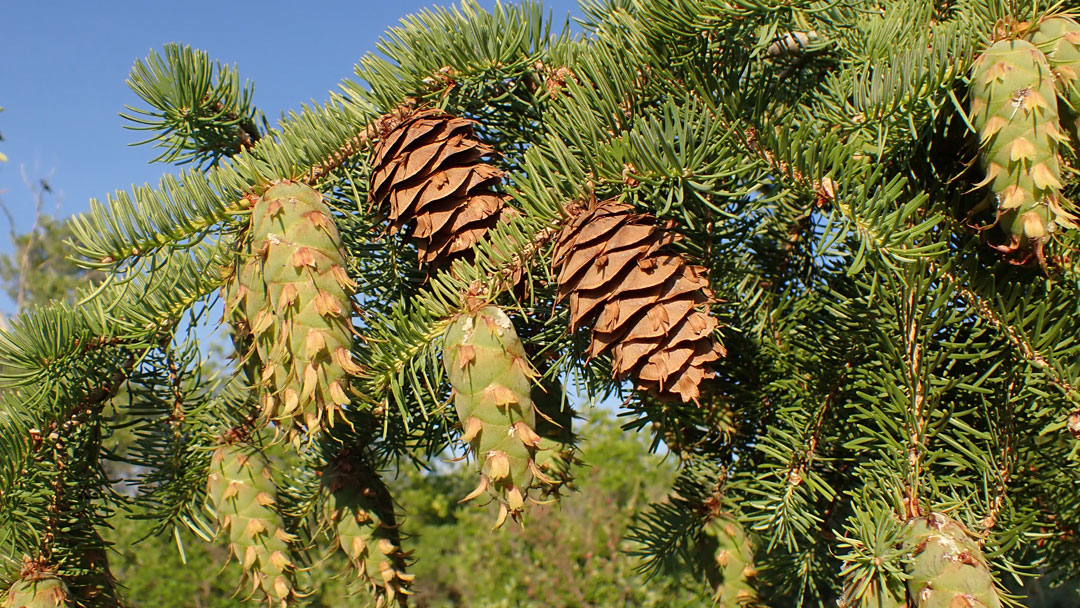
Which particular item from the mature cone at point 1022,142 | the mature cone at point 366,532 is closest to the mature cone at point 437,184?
the mature cone at point 366,532

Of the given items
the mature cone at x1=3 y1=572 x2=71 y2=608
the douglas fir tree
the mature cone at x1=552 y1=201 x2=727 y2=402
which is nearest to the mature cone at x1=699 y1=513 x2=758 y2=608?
the douglas fir tree

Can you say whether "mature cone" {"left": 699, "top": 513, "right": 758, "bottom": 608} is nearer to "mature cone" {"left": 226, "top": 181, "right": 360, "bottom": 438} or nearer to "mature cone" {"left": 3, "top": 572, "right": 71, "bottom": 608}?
"mature cone" {"left": 226, "top": 181, "right": 360, "bottom": 438}

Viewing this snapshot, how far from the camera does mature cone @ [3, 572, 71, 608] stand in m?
0.74

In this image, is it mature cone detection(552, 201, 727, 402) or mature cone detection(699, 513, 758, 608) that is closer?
mature cone detection(552, 201, 727, 402)

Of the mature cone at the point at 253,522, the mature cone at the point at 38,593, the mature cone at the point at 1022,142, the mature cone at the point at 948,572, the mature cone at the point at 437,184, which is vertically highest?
the mature cone at the point at 437,184

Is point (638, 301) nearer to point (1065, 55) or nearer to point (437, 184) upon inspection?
point (437, 184)

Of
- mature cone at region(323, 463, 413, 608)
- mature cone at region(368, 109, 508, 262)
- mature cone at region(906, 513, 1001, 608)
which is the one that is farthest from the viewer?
mature cone at region(323, 463, 413, 608)

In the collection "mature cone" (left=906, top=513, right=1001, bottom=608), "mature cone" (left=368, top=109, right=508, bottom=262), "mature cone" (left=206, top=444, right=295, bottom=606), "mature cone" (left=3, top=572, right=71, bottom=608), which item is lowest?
"mature cone" (left=906, top=513, right=1001, bottom=608)

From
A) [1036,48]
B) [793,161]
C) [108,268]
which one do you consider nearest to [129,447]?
[108,268]

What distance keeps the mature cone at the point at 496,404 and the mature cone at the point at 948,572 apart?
0.28 metres

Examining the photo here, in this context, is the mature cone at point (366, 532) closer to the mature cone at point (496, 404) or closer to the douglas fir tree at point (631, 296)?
the douglas fir tree at point (631, 296)

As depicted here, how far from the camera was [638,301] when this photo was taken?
608 millimetres

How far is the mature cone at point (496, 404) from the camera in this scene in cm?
56

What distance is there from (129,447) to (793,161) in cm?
82
